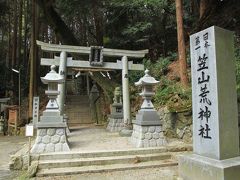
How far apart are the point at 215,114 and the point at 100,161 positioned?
3.13 m

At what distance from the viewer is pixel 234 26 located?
12.1 meters

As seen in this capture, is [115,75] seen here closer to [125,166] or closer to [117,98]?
[117,98]

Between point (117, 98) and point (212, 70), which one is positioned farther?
point (117, 98)

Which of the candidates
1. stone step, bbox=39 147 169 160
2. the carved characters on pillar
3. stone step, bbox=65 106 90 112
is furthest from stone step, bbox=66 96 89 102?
the carved characters on pillar

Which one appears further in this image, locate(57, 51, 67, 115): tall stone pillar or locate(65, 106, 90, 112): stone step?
locate(65, 106, 90, 112): stone step

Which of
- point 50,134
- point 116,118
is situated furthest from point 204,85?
point 116,118

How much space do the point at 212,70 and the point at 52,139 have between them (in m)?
4.34

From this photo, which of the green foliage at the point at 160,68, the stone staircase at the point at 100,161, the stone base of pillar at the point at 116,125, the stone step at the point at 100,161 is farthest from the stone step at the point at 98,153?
the green foliage at the point at 160,68

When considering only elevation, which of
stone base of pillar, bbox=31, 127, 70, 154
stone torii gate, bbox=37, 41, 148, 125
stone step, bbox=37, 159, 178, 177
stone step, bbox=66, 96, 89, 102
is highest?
stone torii gate, bbox=37, 41, 148, 125

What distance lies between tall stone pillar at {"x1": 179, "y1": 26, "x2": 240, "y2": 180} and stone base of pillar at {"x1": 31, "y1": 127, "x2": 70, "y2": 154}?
3305 mm

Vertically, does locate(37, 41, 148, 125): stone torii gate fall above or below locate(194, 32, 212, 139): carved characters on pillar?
above

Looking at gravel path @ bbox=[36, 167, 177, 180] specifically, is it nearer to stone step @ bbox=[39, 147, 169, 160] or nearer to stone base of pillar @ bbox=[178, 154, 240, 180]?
stone step @ bbox=[39, 147, 169, 160]

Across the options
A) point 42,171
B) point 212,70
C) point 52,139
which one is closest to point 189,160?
point 212,70

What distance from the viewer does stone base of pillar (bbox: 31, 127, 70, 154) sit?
663cm
